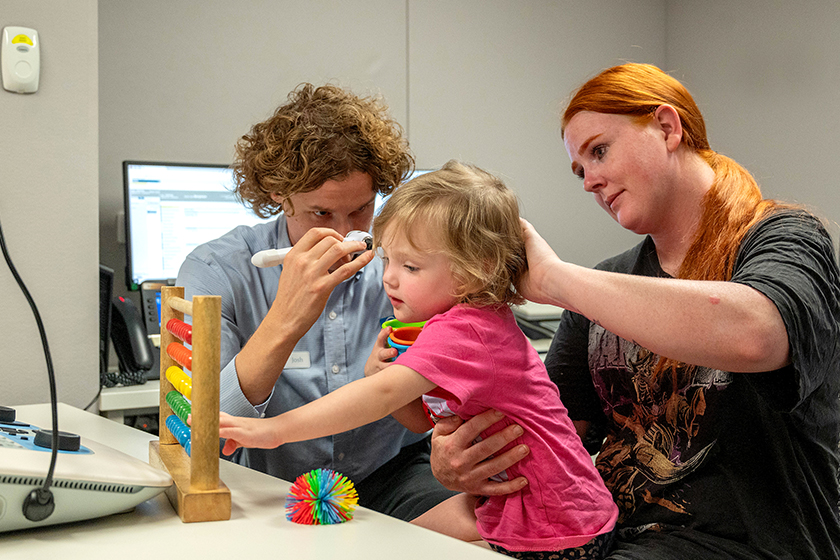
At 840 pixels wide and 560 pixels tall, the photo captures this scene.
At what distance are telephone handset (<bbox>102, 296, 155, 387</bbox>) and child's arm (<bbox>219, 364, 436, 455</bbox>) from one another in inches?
42.8

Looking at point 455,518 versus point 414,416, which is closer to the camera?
point 455,518

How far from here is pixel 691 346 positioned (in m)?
0.88

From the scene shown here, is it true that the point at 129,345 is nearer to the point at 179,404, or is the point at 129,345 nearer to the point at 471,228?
the point at 179,404

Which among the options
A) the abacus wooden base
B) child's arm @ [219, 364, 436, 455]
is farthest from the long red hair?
the abacus wooden base

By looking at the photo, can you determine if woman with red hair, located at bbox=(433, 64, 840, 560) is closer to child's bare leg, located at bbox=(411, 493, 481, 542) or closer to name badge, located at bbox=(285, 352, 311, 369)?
child's bare leg, located at bbox=(411, 493, 481, 542)

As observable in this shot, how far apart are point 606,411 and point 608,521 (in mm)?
274

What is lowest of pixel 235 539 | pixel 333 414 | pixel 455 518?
pixel 455 518

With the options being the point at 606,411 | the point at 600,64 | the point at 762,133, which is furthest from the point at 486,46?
the point at 606,411

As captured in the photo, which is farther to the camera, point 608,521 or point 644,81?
point 644,81

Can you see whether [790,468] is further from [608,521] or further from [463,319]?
[463,319]

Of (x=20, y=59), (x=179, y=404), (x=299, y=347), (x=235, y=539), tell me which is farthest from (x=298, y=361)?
(x=20, y=59)

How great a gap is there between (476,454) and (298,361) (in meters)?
0.45

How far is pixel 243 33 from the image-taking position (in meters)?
2.48

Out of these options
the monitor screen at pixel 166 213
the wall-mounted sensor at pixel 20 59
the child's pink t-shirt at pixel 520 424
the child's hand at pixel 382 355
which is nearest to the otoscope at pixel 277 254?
the child's hand at pixel 382 355
